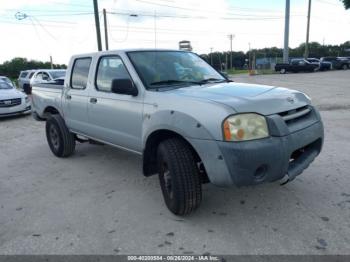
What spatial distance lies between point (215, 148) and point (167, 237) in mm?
975

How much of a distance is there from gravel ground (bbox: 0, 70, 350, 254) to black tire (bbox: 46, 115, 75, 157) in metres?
0.46

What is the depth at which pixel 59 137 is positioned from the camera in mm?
5602

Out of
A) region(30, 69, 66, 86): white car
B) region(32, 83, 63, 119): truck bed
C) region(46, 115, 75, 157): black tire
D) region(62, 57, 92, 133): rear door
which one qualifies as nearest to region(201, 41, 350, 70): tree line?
region(30, 69, 66, 86): white car

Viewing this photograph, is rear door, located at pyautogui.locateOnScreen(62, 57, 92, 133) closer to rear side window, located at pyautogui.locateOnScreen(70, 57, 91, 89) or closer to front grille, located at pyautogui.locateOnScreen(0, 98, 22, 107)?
rear side window, located at pyautogui.locateOnScreen(70, 57, 91, 89)

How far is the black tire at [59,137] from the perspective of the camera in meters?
5.52

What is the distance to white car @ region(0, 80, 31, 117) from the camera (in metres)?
10.8

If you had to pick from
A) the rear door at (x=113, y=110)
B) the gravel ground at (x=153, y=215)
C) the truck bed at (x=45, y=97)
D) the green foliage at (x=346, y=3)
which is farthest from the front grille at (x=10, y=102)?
the green foliage at (x=346, y=3)

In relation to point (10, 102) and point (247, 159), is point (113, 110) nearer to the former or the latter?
point (247, 159)

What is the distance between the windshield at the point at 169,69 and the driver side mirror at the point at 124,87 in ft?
0.48

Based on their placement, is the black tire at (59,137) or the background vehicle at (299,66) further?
the background vehicle at (299,66)

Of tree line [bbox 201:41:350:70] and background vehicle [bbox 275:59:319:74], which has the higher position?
tree line [bbox 201:41:350:70]

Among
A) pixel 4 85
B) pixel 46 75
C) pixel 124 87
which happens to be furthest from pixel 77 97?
pixel 46 75

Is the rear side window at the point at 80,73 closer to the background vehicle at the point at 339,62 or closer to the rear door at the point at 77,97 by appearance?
the rear door at the point at 77,97

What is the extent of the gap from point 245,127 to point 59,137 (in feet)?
12.5
